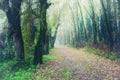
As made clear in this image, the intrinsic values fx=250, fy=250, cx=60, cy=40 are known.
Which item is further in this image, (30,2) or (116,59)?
(116,59)

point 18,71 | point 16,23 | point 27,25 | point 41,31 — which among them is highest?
point 16,23

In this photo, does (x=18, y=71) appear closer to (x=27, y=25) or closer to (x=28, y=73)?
(x=28, y=73)

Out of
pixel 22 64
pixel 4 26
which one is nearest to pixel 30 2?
pixel 4 26

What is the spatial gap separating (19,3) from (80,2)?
24176mm

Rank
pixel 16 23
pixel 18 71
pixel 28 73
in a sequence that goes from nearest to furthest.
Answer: pixel 28 73
pixel 18 71
pixel 16 23

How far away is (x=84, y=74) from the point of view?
13297 millimetres

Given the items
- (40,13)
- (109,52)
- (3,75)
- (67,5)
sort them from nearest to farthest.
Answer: (3,75)
(40,13)
(109,52)
(67,5)

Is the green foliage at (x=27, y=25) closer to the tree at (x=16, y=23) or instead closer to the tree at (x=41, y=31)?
the tree at (x=16, y=23)

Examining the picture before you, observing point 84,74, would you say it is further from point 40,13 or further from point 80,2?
point 80,2

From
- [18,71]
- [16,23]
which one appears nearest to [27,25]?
[16,23]

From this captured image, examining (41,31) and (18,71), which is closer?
(18,71)

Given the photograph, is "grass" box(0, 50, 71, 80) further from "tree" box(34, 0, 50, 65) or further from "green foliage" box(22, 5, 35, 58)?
"green foliage" box(22, 5, 35, 58)

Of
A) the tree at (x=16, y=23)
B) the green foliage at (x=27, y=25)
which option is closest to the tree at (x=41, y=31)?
the green foliage at (x=27, y=25)

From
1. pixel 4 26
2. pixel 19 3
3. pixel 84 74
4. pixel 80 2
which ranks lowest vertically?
pixel 84 74
